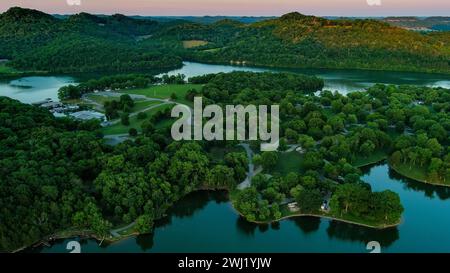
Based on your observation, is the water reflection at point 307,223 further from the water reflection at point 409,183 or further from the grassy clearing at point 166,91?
the grassy clearing at point 166,91

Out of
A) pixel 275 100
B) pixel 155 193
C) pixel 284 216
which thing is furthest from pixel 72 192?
pixel 275 100

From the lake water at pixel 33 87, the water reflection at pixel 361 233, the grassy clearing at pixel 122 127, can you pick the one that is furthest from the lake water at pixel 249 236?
the lake water at pixel 33 87

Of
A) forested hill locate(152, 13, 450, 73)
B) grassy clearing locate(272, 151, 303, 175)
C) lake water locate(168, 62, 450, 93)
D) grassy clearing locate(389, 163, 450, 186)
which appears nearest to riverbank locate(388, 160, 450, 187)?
grassy clearing locate(389, 163, 450, 186)

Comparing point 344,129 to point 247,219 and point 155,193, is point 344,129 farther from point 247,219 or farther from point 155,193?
point 155,193

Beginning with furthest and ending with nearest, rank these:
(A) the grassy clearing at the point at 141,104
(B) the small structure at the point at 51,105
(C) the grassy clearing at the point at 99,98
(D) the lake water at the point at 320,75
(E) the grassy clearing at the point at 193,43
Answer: (E) the grassy clearing at the point at 193,43 → (D) the lake water at the point at 320,75 → (C) the grassy clearing at the point at 99,98 → (B) the small structure at the point at 51,105 → (A) the grassy clearing at the point at 141,104

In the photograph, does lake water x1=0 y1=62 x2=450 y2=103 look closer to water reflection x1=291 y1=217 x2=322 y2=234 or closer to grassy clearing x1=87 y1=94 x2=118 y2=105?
grassy clearing x1=87 y1=94 x2=118 y2=105
